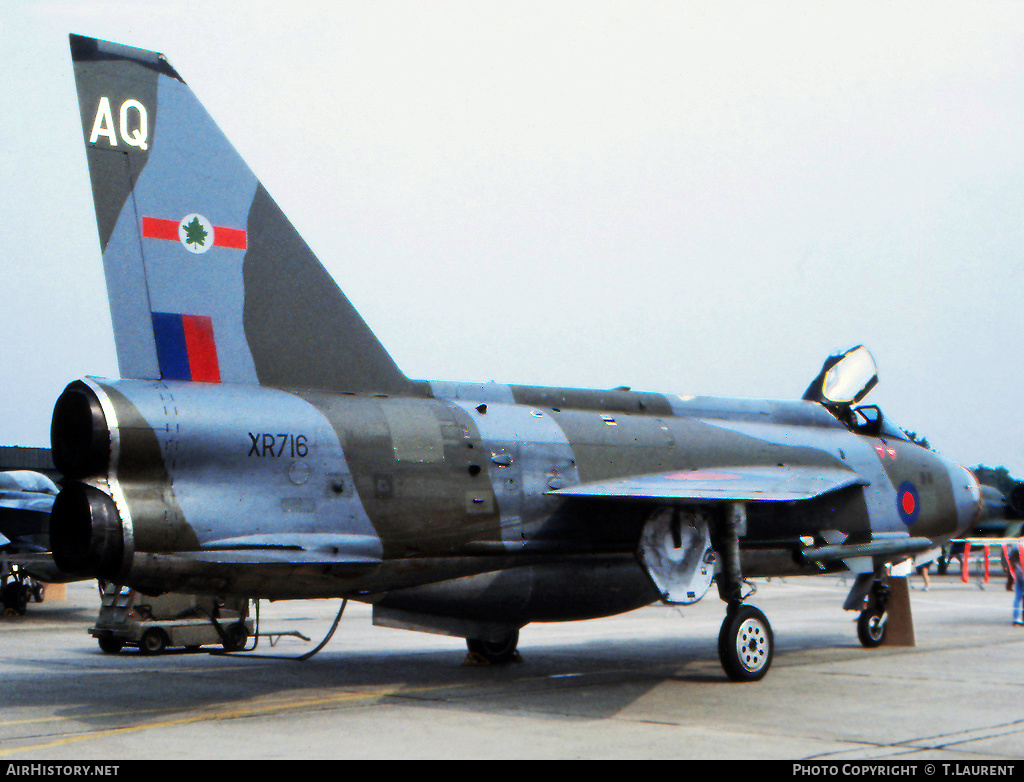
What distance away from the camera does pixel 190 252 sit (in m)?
9.22

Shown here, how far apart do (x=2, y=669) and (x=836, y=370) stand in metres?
11.5

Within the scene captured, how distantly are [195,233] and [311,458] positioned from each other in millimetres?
2259

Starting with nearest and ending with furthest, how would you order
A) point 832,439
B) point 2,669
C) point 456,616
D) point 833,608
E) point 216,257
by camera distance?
point 216,257 < point 456,616 < point 2,669 < point 832,439 < point 833,608

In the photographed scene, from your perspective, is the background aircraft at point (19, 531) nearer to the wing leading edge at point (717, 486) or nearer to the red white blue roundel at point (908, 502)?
the wing leading edge at point (717, 486)

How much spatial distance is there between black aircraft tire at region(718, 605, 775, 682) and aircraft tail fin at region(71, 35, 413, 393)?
4.42 metres

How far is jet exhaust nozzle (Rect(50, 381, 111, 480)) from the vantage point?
796cm

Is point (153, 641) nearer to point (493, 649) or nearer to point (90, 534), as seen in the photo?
point (493, 649)

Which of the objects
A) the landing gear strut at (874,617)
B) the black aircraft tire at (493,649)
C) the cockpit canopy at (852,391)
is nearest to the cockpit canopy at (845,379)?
the cockpit canopy at (852,391)

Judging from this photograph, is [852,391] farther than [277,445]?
Yes

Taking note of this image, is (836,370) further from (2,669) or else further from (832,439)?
(2,669)

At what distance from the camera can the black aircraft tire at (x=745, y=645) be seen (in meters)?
10.6

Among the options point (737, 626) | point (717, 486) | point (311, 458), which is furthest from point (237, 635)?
point (717, 486)
